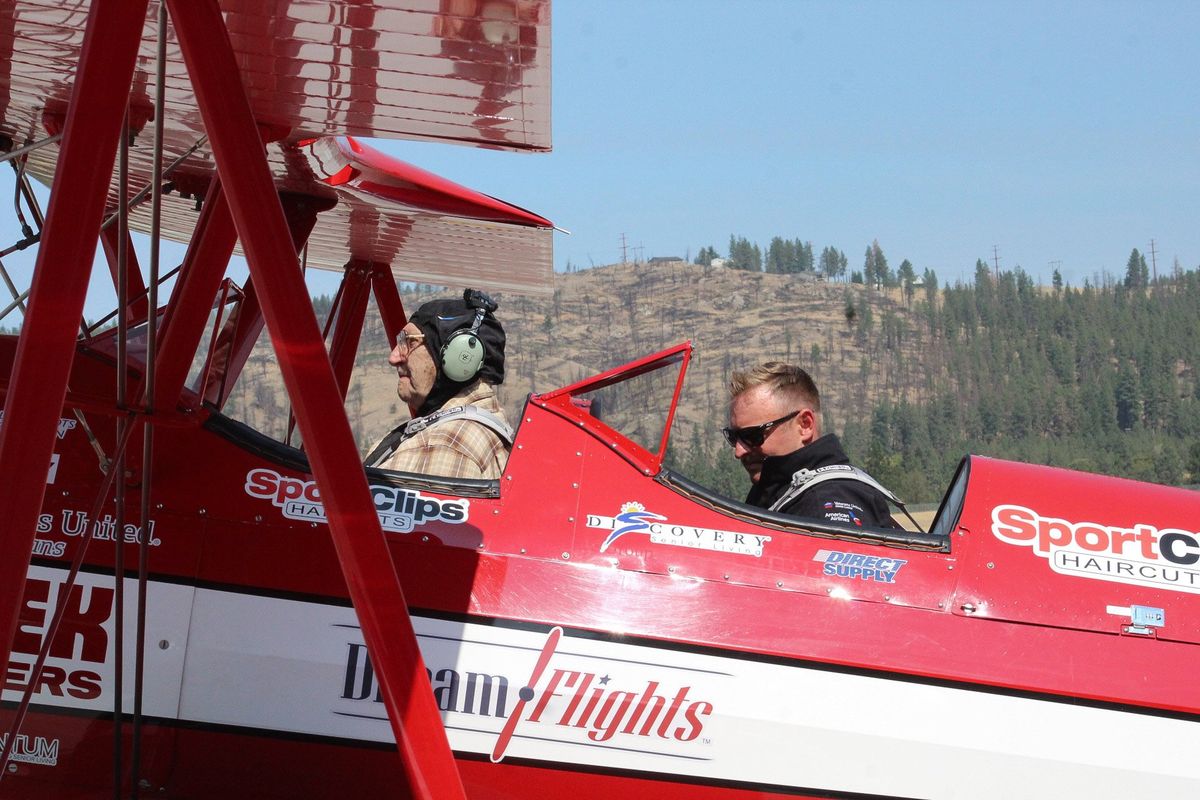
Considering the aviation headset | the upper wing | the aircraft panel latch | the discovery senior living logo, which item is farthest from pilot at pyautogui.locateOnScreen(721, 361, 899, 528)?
the upper wing

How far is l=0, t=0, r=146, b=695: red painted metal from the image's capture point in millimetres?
2689

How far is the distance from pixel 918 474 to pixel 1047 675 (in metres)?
24.4

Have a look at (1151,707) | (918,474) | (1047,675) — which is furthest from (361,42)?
(918,474)

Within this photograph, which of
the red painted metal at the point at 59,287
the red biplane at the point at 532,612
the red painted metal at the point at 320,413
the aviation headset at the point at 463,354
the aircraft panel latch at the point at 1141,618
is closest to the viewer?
the red painted metal at the point at 59,287

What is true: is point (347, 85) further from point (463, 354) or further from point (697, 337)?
point (697, 337)

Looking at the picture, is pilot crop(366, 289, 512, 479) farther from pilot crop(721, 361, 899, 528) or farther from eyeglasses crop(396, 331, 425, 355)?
pilot crop(721, 361, 899, 528)

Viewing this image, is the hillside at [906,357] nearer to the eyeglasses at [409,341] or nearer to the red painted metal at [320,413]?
the eyeglasses at [409,341]

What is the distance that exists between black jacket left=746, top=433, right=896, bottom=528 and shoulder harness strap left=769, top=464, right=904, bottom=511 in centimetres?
1

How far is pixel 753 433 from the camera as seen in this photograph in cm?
458

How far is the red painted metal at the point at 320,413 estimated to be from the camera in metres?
2.86

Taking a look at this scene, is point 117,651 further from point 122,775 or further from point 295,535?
point 295,535

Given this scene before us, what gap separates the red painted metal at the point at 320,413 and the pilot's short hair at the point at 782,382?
2.09 metres

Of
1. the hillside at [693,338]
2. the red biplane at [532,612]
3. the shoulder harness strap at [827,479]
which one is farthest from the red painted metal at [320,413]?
the hillside at [693,338]

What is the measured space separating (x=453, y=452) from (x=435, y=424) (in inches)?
6.4
